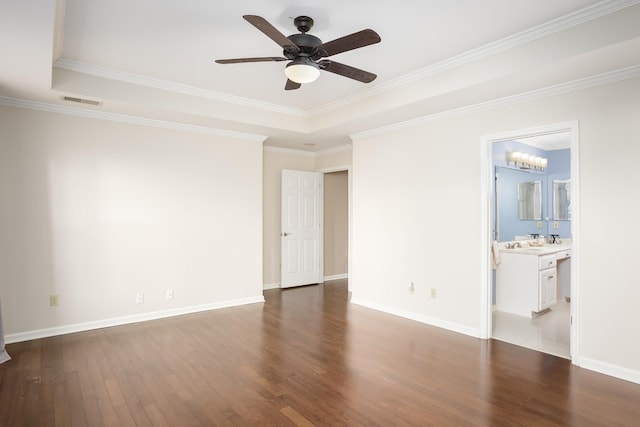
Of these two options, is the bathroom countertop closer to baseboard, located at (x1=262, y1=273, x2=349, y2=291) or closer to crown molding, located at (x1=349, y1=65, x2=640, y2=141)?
crown molding, located at (x1=349, y1=65, x2=640, y2=141)

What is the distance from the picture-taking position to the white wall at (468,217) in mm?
3045

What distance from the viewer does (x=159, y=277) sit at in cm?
482

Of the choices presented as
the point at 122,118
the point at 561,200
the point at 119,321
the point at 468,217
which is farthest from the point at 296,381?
the point at 561,200

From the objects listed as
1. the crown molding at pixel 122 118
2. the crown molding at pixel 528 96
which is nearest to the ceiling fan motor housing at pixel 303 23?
the crown molding at pixel 528 96

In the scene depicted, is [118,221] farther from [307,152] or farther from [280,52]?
[307,152]

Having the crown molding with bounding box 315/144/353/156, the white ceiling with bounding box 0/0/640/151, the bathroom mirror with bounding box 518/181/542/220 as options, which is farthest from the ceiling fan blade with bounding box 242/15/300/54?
the bathroom mirror with bounding box 518/181/542/220

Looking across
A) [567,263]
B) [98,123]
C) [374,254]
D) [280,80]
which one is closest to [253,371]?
[374,254]

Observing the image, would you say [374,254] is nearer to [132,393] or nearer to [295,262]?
[295,262]

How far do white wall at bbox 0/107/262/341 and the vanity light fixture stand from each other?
386 centimetres

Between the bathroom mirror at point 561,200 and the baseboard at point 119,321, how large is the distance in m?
5.08

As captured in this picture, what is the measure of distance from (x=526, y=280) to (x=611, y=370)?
190cm

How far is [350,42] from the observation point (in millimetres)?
2496

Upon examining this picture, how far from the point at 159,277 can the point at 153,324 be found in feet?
2.00

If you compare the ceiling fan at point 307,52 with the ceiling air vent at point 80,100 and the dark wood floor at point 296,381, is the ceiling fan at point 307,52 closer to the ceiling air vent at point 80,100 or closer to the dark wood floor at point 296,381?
the ceiling air vent at point 80,100
